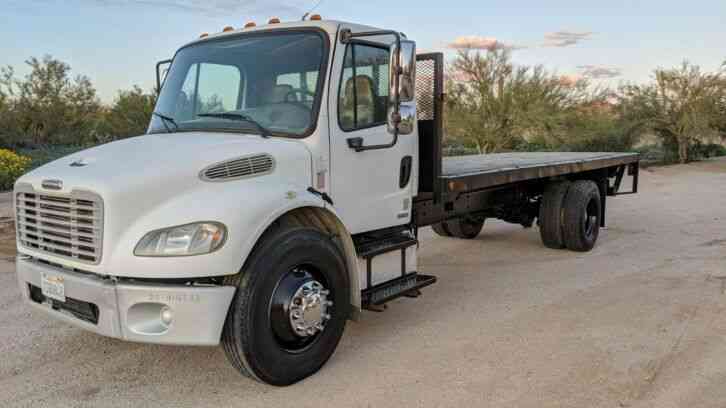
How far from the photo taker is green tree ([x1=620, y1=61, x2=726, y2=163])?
83.5ft

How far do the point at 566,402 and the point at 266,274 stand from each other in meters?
1.95

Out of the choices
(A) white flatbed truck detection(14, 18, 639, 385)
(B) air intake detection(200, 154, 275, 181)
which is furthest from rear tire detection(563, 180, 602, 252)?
(B) air intake detection(200, 154, 275, 181)

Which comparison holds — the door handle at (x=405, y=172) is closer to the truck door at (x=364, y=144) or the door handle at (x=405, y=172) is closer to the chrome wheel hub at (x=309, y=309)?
the truck door at (x=364, y=144)

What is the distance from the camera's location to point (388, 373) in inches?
158

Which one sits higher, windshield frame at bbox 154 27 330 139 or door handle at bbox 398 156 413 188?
windshield frame at bbox 154 27 330 139

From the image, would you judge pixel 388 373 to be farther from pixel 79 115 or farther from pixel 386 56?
pixel 79 115

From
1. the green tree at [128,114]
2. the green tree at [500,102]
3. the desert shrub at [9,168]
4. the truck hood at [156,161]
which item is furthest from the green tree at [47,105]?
the truck hood at [156,161]

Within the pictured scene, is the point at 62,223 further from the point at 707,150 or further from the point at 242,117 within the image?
the point at 707,150

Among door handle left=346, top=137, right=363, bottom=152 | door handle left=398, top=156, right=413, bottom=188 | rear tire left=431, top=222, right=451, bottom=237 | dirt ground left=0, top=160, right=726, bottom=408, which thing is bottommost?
dirt ground left=0, top=160, right=726, bottom=408

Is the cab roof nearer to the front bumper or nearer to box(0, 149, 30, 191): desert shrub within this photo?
the front bumper

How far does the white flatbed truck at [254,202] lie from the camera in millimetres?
3346

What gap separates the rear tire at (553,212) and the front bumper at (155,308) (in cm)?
543

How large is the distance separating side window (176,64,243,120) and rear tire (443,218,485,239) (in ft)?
16.3

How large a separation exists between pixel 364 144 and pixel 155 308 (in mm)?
1923
